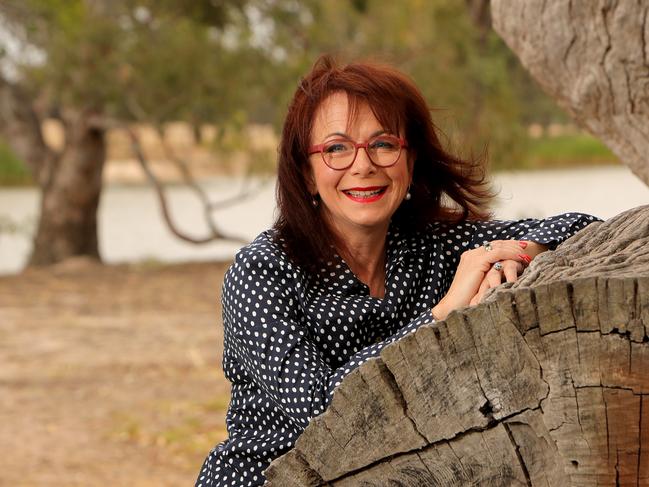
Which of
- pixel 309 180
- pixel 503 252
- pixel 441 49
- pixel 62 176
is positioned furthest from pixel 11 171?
pixel 503 252

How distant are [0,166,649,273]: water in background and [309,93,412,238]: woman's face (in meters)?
9.63

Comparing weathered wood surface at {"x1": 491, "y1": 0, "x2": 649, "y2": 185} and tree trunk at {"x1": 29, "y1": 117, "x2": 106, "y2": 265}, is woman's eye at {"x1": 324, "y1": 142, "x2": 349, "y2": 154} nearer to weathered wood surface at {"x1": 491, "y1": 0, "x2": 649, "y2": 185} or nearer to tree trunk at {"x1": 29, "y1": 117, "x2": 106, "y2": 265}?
weathered wood surface at {"x1": 491, "y1": 0, "x2": 649, "y2": 185}

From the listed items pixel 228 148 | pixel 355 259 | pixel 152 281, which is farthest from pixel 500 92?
pixel 355 259

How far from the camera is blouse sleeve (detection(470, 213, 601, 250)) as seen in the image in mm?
2371

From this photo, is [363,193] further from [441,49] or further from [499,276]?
[441,49]

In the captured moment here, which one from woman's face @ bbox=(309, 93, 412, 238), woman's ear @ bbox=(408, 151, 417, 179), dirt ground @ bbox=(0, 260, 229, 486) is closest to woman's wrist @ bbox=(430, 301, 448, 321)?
woman's face @ bbox=(309, 93, 412, 238)

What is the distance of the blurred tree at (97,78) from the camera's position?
37.2 feet

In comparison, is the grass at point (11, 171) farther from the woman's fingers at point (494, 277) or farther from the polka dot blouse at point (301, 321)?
the woman's fingers at point (494, 277)

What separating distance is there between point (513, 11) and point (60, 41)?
910cm

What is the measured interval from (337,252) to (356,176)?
0.66 feet

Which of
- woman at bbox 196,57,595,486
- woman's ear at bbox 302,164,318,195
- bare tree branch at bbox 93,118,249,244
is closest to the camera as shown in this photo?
woman at bbox 196,57,595,486

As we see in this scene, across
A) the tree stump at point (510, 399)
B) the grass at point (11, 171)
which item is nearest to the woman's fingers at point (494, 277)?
the tree stump at point (510, 399)

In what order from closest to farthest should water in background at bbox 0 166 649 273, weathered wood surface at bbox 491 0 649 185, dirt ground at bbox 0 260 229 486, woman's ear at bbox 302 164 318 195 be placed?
woman's ear at bbox 302 164 318 195 < weathered wood surface at bbox 491 0 649 185 < dirt ground at bbox 0 260 229 486 < water in background at bbox 0 166 649 273

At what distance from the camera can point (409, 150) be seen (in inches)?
97.3
